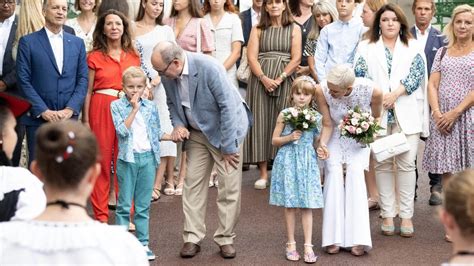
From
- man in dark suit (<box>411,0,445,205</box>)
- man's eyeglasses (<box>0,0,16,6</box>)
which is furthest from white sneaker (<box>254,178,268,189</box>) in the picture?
man's eyeglasses (<box>0,0,16,6</box>)

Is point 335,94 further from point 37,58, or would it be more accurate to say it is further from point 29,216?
point 29,216

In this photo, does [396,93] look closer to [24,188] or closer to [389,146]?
[389,146]

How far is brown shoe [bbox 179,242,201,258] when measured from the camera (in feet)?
24.8

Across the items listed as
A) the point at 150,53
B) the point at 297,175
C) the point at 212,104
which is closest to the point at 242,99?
the point at 212,104

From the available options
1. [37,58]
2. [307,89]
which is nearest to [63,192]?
Result: [307,89]

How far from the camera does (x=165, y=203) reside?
9508mm

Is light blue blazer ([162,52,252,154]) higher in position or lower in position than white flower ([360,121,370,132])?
higher

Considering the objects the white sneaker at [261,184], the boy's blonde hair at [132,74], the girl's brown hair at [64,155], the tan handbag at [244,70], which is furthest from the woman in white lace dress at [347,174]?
the girl's brown hair at [64,155]

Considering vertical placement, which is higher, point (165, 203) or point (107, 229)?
point (107, 229)

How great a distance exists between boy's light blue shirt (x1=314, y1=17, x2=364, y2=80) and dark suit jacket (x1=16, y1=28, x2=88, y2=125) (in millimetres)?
2695

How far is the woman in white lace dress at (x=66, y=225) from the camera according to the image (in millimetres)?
3416

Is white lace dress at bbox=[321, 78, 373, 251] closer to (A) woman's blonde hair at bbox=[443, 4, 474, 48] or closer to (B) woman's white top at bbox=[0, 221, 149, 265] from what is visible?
(A) woman's blonde hair at bbox=[443, 4, 474, 48]

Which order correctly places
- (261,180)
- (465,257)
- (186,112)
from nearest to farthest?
1. (465,257)
2. (186,112)
3. (261,180)

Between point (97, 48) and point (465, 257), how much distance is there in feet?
19.0
